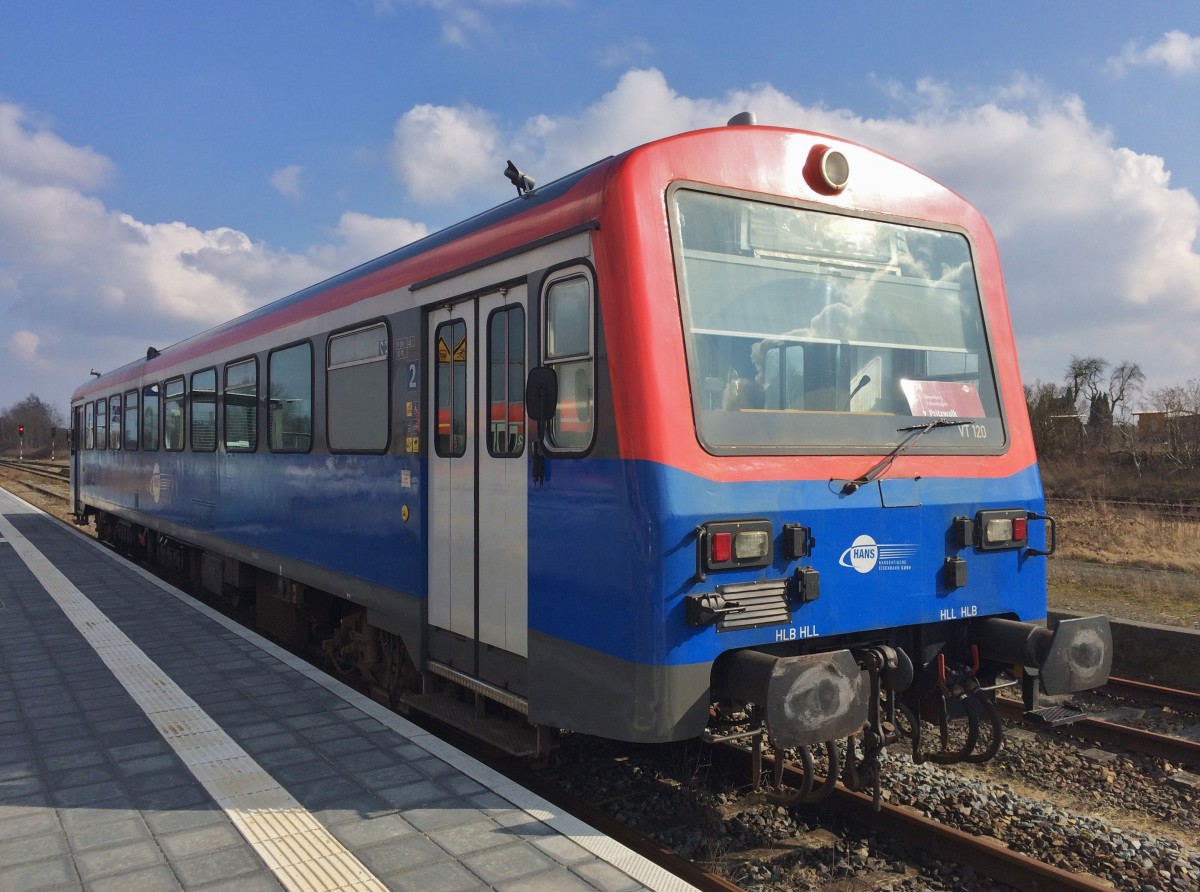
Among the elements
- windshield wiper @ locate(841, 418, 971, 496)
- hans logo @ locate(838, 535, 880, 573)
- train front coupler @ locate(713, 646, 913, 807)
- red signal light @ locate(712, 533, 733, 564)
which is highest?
windshield wiper @ locate(841, 418, 971, 496)

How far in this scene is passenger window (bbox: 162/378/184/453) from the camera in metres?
11.5

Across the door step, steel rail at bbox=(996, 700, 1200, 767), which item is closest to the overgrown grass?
steel rail at bbox=(996, 700, 1200, 767)

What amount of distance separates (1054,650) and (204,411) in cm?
905

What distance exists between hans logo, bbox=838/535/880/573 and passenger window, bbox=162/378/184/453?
9349 mm

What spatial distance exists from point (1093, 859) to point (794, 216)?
3425mm

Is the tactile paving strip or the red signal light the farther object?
the red signal light

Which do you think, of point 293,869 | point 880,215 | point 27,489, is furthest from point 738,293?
point 27,489

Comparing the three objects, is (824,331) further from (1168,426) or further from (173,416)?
(1168,426)

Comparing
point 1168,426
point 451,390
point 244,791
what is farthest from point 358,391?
point 1168,426

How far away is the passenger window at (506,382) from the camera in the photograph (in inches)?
193

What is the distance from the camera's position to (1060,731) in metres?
6.59

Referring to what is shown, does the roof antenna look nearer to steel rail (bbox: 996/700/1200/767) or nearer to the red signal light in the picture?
the red signal light

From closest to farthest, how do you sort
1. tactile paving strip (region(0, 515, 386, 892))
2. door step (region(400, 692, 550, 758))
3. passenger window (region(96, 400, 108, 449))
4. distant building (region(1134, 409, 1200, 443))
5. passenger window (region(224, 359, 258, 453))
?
tactile paving strip (region(0, 515, 386, 892)) < door step (region(400, 692, 550, 758)) < passenger window (region(224, 359, 258, 453)) < passenger window (region(96, 400, 108, 449)) < distant building (region(1134, 409, 1200, 443))

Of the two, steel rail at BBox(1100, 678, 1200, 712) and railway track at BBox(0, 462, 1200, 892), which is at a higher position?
railway track at BBox(0, 462, 1200, 892)
